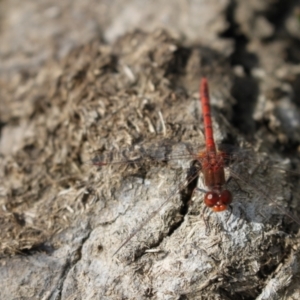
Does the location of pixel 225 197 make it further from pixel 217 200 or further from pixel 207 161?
pixel 207 161

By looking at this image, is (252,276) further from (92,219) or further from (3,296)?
(3,296)

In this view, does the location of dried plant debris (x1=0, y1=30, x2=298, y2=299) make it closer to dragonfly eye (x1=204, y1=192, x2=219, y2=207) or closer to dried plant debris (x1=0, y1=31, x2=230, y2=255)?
dried plant debris (x1=0, y1=31, x2=230, y2=255)

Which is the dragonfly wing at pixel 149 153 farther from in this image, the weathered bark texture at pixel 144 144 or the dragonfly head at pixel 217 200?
the dragonfly head at pixel 217 200

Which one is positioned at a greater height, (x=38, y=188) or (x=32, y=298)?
(x=38, y=188)

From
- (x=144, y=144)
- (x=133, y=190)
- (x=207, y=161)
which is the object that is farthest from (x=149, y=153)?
(x=207, y=161)

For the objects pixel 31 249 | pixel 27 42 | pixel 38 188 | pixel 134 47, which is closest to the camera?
pixel 31 249

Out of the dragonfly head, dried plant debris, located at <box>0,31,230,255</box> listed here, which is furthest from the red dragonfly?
dried plant debris, located at <box>0,31,230,255</box>

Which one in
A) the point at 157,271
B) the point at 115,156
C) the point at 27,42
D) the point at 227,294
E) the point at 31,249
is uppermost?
the point at 27,42

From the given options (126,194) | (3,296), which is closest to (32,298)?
(3,296)
